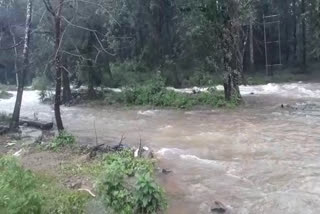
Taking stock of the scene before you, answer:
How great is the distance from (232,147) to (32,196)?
6.42m

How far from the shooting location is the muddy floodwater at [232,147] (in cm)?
695

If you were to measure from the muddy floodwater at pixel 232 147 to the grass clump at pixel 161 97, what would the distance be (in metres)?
0.98

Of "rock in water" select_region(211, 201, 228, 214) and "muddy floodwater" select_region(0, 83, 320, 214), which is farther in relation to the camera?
"muddy floodwater" select_region(0, 83, 320, 214)

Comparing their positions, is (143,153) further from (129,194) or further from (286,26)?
(286,26)

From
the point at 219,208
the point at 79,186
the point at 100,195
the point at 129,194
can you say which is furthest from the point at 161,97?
the point at 129,194

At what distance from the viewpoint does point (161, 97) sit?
19.4 metres

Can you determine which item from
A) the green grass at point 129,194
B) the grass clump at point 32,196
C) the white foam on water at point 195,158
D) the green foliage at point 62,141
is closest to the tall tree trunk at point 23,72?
the green foliage at point 62,141

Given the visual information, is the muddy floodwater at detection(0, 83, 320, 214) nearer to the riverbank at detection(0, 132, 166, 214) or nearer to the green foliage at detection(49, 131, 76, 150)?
the riverbank at detection(0, 132, 166, 214)

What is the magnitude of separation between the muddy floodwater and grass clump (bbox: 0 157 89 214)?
1.56 meters

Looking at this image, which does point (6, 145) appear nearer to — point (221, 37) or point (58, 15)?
point (58, 15)

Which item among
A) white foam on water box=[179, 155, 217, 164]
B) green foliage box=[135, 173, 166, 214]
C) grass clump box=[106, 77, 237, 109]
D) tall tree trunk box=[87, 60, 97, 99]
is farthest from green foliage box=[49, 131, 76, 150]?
tall tree trunk box=[87, 60, 97, 99]

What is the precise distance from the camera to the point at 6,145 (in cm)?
1086

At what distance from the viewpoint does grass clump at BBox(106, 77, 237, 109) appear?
1816cm

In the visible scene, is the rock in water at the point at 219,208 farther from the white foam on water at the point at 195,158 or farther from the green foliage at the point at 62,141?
the green foliage at the point at 62,141
